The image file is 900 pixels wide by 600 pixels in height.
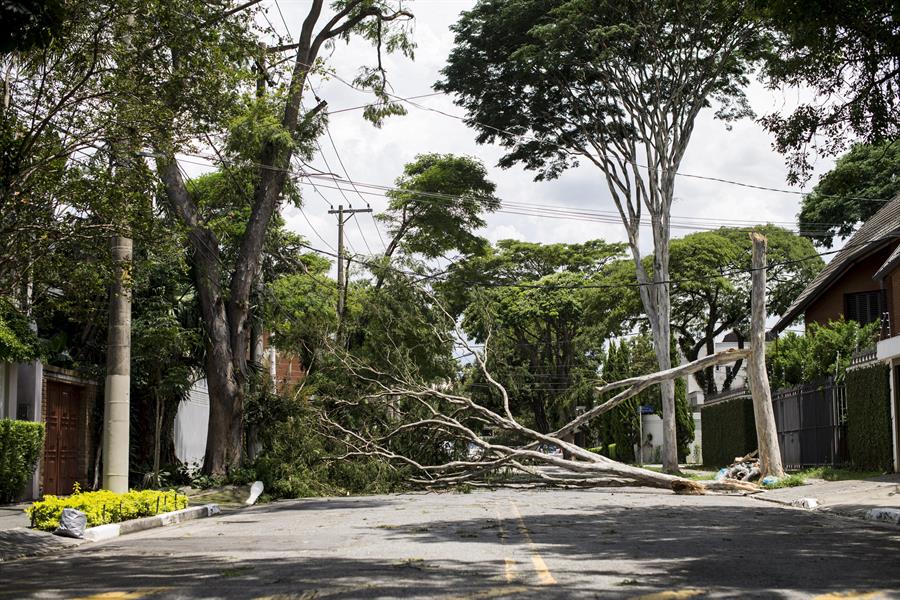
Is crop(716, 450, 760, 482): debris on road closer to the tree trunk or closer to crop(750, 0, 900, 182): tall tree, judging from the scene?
the tree trunk

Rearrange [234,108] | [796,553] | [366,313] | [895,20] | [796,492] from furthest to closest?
[366,313]
[796,492]
[234,108]
[895,20]
[796,553]

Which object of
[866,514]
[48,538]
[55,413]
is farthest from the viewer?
[55,413]

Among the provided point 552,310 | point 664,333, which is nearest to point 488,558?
point 664,333

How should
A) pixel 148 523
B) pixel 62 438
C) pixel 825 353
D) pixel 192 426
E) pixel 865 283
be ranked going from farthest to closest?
pixel 865 283
pixel 192 426
pixel 825 353
pixel 62 438
pixel 148 523

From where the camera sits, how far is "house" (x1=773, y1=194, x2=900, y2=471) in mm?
28319

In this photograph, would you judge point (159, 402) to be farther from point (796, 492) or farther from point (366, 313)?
point (796, 492)

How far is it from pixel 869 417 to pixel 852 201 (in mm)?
24573

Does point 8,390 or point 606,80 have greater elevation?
point 606,80

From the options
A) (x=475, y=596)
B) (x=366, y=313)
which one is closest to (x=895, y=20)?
(x=475, y=596)

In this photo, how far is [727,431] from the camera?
34500mm

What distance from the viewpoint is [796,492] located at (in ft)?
69.7

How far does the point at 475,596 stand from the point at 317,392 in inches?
771

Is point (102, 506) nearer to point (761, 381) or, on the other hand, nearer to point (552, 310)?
point (761, 381)

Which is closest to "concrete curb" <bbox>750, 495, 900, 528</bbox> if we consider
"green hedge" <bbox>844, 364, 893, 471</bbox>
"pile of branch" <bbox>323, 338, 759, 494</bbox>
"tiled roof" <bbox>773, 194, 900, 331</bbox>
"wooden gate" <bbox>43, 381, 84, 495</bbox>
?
"green hedge" <bbox>844, 364, 893, 471</bbox>
